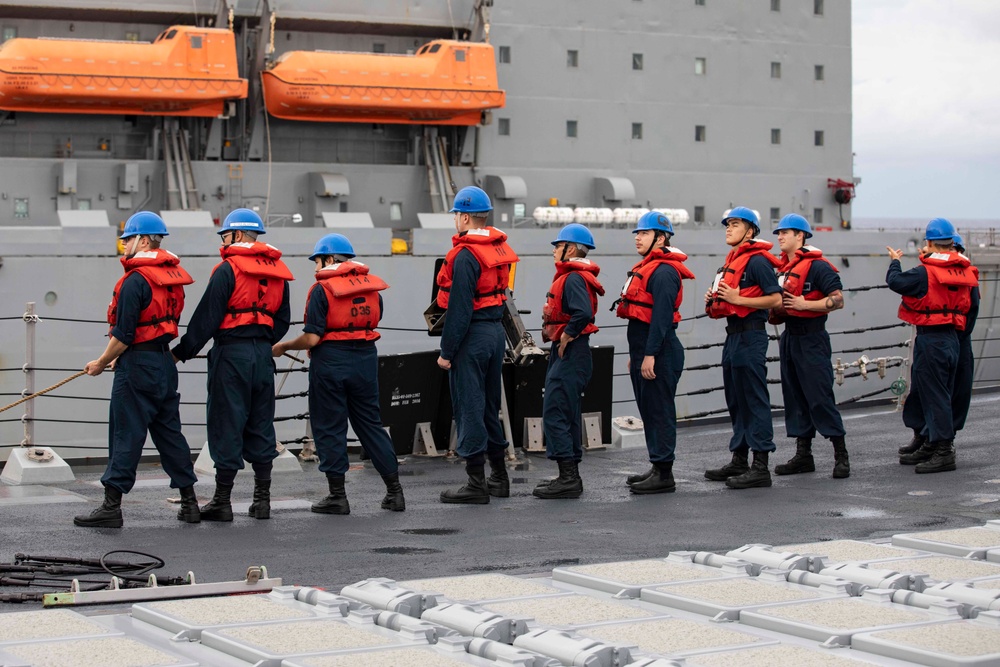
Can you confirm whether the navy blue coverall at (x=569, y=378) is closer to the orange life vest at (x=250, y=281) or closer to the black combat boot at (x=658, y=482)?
the black combat boot at (x=658, y=482)

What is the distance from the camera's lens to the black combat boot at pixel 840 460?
7.77 meters

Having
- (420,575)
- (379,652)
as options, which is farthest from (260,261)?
(379,652)

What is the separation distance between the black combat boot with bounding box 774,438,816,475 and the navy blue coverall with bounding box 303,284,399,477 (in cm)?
270

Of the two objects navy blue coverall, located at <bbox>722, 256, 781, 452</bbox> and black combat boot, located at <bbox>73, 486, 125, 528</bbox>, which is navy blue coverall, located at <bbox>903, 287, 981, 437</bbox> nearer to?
navy blue coverall, located at <bbox>722, 256, 781, 452</bbox>

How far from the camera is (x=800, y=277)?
7758 mm

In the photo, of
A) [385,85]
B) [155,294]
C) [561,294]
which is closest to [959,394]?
[561,294]

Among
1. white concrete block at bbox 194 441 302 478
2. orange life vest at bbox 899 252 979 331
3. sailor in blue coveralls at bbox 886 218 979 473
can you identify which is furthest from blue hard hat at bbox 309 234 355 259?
orange life vest at bbox 899 252 979 331

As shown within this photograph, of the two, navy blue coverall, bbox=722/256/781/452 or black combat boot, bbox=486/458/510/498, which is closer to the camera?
black combat boot, bbox=486/458/510/498

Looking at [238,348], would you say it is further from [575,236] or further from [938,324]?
[938,324]

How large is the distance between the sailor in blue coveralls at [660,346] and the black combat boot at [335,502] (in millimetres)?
1720

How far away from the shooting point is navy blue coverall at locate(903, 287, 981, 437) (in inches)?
326

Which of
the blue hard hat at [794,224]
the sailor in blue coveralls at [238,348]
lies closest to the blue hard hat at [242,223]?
the sailor in blue coveralls at [238,348]

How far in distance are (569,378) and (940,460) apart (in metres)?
2.52

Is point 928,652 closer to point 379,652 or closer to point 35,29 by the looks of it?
point 379,652
